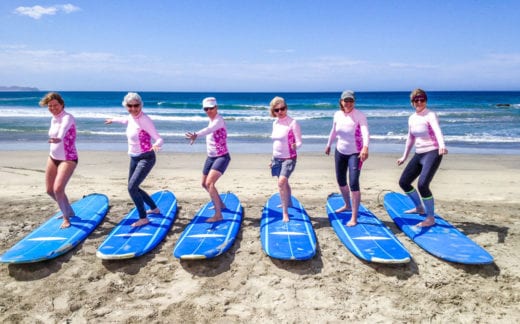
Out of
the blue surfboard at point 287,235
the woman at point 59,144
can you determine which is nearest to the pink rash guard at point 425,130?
the blue surfboard at point 287,235

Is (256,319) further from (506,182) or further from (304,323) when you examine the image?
(506,182)

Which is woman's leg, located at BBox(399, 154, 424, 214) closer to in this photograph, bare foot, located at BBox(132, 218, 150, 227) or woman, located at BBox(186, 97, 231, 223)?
woman, located at BBox(186, 97, 231, 223)

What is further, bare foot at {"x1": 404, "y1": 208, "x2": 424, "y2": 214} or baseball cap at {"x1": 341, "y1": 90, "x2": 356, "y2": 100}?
bare foot at {"x1": 404, "y1": 208, "x2": 424, "y2": 214}

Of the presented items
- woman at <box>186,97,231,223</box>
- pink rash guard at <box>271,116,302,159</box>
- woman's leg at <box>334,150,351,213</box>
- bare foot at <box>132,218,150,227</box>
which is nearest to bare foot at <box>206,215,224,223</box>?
woman at <box>186,97,231,223</box>

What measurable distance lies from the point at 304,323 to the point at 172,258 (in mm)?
1922

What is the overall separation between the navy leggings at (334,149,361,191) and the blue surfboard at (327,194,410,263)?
1.83 ft

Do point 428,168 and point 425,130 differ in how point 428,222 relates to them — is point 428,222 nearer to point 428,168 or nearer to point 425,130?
point 428,168

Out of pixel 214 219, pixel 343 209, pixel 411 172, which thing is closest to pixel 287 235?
pixel 214 219

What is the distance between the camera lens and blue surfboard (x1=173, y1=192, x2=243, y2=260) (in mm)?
4401

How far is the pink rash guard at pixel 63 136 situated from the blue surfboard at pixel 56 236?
0.99 meters

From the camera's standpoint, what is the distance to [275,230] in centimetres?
522

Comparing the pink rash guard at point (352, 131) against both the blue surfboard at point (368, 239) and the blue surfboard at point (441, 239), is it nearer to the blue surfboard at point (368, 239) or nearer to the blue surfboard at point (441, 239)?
the blue surfboard at point (368, 239)

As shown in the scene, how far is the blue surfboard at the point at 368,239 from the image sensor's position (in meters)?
4.29

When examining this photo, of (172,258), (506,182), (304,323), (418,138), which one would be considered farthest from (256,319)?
(506,182)
